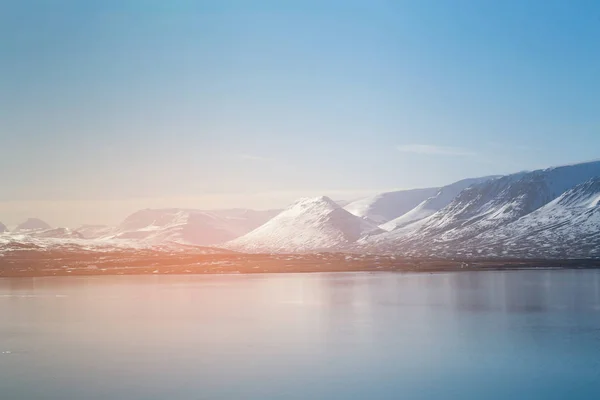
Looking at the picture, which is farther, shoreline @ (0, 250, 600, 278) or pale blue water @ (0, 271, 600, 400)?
shoreline @ (0, 250, 600, 278)

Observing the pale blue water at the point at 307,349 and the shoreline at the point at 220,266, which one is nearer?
the pale blue water at the point at 307,349

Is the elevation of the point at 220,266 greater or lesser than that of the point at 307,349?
greater

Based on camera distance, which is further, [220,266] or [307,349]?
[220,266]

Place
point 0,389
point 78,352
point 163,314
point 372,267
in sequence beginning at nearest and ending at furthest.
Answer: point 0,389 → point 78,352 → point 163,314 → point 372,267

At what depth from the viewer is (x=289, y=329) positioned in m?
54.7

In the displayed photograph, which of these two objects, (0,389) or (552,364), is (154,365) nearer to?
(0,389)

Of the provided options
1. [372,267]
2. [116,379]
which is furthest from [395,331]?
[372,267]

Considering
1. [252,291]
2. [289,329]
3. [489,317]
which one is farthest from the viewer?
[252,291]

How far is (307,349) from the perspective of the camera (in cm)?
4456

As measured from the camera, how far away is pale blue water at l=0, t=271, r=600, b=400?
1299 inches

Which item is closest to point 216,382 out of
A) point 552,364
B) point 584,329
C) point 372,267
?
point 552,364

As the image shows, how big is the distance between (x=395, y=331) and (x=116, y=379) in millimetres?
23821

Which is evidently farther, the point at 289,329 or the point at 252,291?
the point at 252,291

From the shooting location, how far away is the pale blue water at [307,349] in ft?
Result: 108
